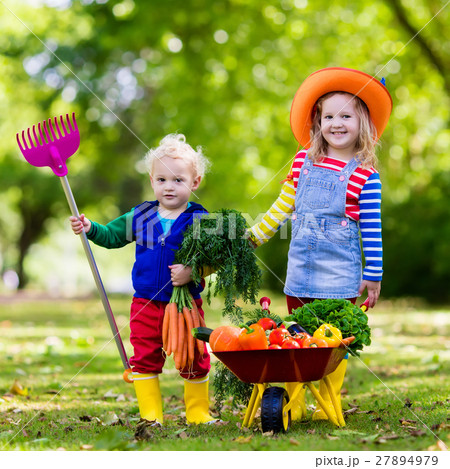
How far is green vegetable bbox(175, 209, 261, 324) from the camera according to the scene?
354cm

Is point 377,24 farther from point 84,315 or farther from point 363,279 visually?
point 363,279

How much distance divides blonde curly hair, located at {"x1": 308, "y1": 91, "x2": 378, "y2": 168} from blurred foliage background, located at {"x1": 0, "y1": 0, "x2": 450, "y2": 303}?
6.05m

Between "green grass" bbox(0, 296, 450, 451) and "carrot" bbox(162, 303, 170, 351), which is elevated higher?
"carrot" bbox(162, 303, 170, 351)

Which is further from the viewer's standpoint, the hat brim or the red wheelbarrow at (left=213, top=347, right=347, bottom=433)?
the hat brim

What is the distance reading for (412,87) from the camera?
49.9ft

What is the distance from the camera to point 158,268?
144 inches

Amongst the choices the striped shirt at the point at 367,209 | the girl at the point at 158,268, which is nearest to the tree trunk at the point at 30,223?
the girl at the point at 158,268

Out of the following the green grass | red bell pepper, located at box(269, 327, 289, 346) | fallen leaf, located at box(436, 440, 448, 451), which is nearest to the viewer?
fallen leaf, located at box(436, 440, 448, 451)

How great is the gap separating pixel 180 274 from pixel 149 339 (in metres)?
0.43

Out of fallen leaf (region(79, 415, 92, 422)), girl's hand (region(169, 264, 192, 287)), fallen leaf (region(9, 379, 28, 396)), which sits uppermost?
girl's hand (region(169, 264, 192, 287))

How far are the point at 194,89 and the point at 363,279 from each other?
10272mm

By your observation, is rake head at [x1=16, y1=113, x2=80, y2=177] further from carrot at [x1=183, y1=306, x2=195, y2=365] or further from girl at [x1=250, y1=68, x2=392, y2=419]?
girl at [x1=250, y1=68, x2=392, y2=419]

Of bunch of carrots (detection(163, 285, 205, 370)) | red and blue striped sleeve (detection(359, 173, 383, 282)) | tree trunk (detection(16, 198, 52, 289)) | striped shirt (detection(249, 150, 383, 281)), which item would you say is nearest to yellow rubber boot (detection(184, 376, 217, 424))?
bunch of carrots (detection(163, 285, 205, 370))

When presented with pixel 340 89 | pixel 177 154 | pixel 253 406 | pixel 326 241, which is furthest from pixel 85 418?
pixel 340 89
